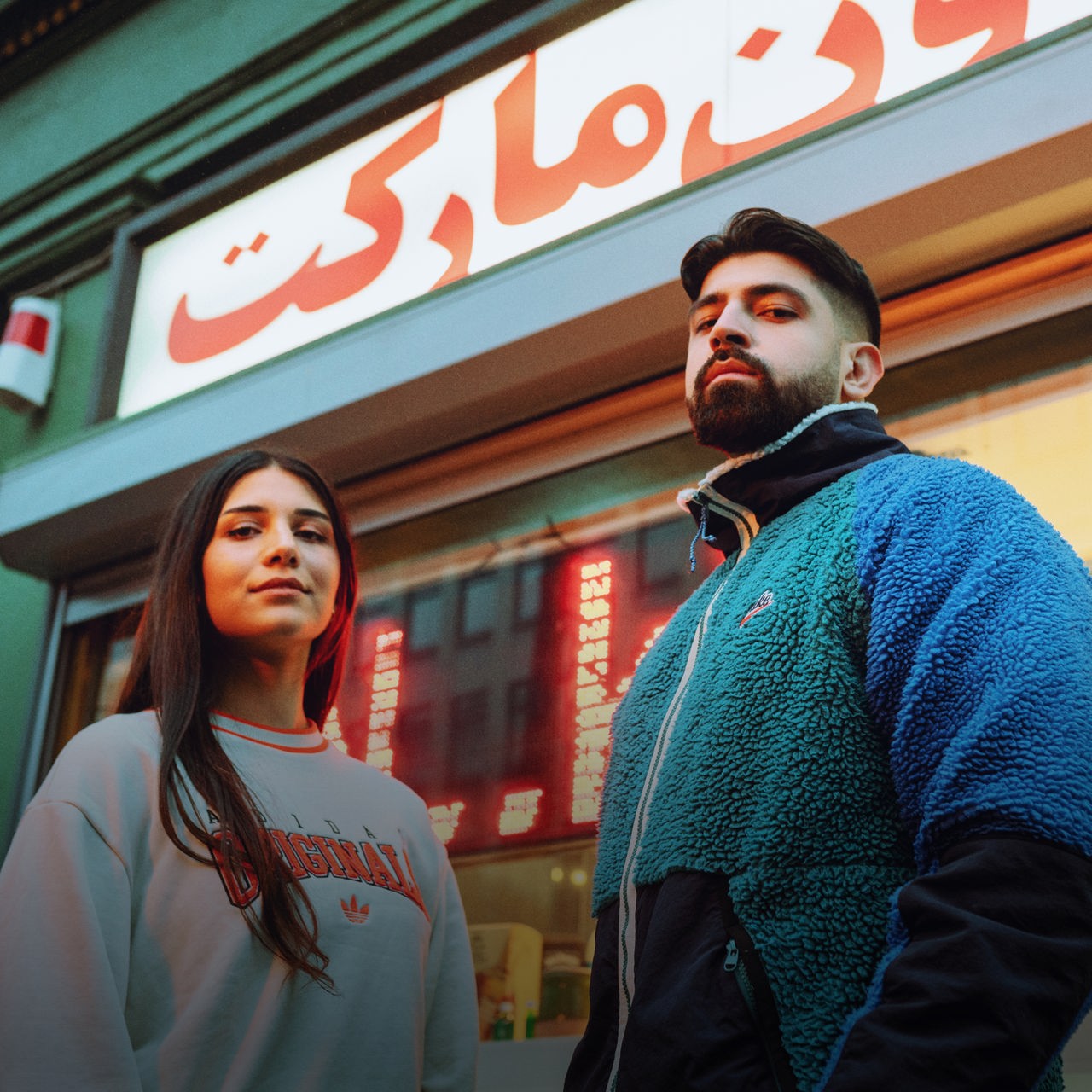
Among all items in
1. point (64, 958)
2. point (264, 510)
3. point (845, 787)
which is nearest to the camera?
point (845, 787)

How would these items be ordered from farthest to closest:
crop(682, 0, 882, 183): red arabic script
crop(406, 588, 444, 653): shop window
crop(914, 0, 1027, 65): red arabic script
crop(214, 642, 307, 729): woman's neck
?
crop(406, 588, 444, 653): shop window < crop(682, 0, 882, 183): red arabic script < crop(914, 0, 1027, 65): red arabic script < crop(214, 642, 307, 729): woman's neck

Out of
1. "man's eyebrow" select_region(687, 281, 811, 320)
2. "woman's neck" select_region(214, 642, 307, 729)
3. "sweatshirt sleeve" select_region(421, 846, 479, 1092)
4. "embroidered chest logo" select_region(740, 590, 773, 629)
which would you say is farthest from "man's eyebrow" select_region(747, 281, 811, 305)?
"sweatshirt sleeve" select_region(421, 846, 479, 1092)

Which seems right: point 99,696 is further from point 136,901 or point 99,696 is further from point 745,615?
point 745,615

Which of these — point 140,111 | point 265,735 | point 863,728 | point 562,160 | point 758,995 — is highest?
point 140,111

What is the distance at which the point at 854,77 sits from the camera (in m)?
2.80

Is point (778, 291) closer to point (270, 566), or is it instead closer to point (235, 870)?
point (270, 566)

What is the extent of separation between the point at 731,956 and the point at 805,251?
1.01m

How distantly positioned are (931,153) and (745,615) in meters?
1.22

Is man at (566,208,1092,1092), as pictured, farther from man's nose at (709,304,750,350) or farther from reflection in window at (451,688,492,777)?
reflection in window at (451,688,492,777)

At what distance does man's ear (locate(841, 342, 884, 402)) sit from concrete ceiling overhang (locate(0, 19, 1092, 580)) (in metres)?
0.67

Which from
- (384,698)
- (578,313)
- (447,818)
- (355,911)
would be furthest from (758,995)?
(384,698)

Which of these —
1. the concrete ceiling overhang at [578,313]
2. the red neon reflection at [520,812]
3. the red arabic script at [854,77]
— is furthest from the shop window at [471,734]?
the red arabic script at [854,77]

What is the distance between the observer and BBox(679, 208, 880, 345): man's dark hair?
1.93 metres

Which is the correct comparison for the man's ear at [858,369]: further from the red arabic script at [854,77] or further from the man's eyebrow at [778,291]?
the red arabic script at [854,77]
